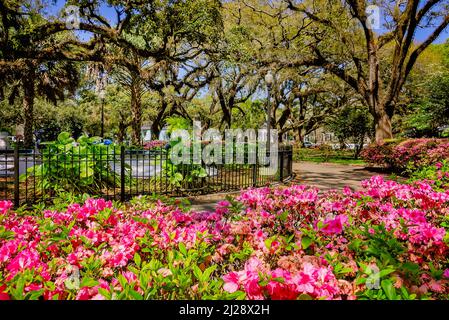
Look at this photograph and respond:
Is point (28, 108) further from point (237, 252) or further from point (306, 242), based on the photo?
point (306, 242)

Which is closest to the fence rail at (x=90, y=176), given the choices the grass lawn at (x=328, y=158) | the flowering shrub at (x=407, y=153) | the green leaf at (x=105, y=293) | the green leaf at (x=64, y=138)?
the green leaf at (x=64, y=138)

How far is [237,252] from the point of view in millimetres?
1911

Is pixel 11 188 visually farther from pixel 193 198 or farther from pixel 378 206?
pixel 378 206

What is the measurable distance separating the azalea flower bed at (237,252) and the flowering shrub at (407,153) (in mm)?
9301

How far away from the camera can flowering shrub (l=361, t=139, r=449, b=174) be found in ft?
35.4

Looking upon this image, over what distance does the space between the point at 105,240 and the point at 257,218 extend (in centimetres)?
110

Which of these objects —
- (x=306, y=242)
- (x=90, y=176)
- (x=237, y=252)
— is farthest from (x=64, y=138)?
(x=306, y=242)

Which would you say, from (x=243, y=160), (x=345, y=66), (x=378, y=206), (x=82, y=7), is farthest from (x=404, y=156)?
(x=82, y=7)

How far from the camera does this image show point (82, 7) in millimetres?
13039

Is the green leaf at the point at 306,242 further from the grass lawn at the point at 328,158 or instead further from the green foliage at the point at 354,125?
the green foliage at the point at 354,125

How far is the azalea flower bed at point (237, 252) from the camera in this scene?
1285 millimetres

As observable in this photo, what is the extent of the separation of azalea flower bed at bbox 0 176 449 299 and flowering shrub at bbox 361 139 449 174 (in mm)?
9301

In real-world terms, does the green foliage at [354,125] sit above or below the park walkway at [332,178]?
above

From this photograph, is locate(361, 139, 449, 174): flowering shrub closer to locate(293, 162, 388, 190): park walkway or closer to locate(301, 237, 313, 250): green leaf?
locate(293, 162, 388, 190): park walkway
